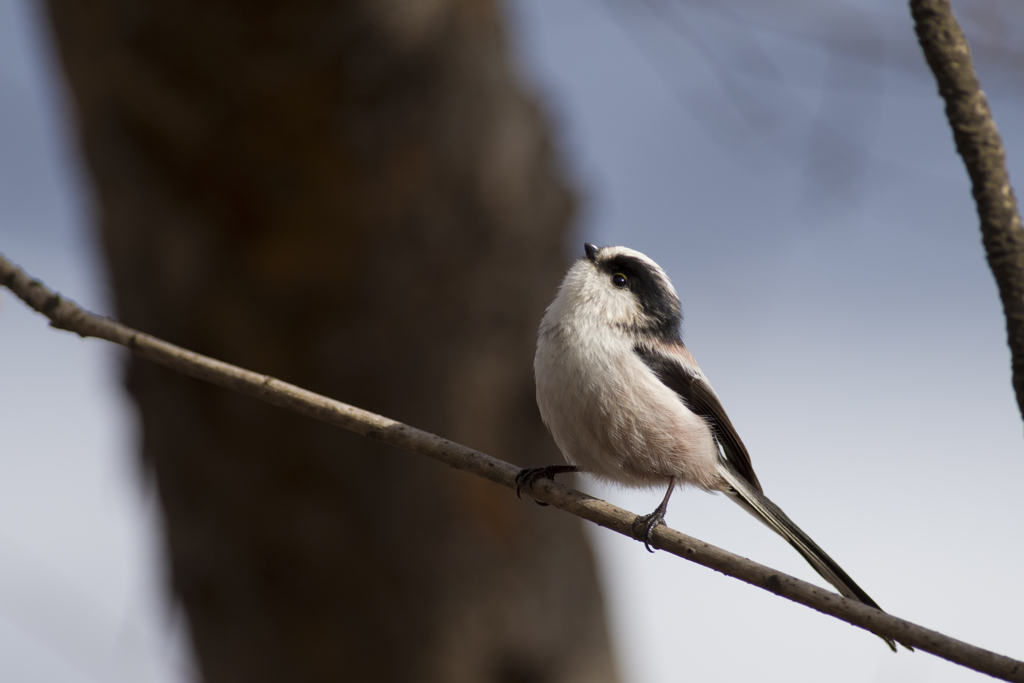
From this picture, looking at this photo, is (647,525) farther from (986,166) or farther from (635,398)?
(986,166)

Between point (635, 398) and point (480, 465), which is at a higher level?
point (635, 398)

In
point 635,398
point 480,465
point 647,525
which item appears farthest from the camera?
point 635,398

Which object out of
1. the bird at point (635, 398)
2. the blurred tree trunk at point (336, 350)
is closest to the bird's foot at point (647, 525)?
the bird at point (635, 398)

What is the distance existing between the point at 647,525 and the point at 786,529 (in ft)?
1.34

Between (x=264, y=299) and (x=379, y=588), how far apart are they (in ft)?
3.57

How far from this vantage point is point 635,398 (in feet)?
4.33

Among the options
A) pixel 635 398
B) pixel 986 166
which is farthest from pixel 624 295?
pixel 986 166

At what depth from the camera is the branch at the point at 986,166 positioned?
0.71 metres

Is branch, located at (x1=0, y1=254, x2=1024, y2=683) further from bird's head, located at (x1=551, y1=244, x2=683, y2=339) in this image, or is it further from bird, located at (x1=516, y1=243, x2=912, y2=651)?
bird's head, located at (x1=551, y1=244, x2=683, y2=339)

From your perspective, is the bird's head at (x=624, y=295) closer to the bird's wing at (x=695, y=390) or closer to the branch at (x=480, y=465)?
the bird's wing at (x=695, y=390)

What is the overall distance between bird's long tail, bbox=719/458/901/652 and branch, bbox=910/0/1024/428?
55cm

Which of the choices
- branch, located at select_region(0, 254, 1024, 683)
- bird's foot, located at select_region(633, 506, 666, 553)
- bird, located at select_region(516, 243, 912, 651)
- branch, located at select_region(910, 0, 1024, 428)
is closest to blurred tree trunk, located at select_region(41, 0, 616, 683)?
bird, located at select_region(516, 243, 912, 651)

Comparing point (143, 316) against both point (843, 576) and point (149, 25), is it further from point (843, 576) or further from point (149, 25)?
point (843, 576)

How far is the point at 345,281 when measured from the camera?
8.59ft
